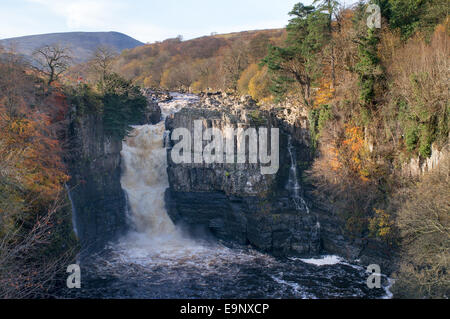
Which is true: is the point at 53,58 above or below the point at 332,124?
above

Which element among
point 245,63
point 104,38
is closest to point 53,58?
point 245,63

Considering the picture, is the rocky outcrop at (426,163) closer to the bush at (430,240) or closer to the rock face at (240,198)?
the bush at (430,240)

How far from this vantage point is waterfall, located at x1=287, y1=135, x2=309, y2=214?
24.7m

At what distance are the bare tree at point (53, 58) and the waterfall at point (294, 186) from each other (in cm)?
1750

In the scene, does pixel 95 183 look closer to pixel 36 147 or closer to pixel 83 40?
pixel 36 147

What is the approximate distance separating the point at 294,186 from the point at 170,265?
11.0m

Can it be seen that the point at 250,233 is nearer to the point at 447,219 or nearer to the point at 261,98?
the point at 447,219

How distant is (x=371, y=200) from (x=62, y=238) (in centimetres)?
1904

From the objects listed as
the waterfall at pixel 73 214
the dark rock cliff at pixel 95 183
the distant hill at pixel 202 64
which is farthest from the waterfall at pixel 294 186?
the waterfall at pixel 73 214

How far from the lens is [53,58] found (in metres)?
21.4

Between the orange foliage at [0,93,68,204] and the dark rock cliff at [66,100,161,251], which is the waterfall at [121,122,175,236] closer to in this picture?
the dark rock cliff at [66,100,161,251]

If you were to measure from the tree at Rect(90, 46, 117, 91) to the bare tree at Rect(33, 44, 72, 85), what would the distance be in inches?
159

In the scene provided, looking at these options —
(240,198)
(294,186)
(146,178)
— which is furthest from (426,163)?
(146,178)

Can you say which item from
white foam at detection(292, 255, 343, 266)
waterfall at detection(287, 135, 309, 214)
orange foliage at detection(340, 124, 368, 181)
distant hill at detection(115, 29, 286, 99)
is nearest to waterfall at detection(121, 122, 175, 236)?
waterfall at detection(287, 135, 309, 214)
